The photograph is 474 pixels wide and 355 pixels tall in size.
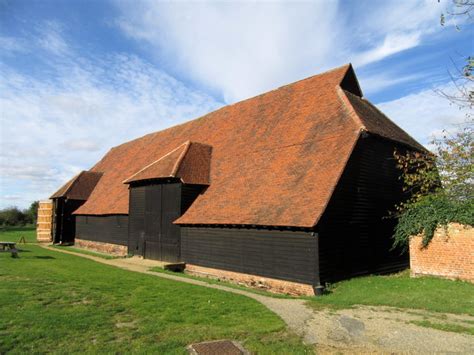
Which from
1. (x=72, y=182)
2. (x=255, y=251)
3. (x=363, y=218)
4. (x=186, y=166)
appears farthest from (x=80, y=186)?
(x=363, y=218)

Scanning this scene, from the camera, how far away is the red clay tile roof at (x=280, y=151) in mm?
14508

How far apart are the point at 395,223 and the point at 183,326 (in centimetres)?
1222

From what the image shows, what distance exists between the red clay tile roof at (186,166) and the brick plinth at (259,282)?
4.83 metres

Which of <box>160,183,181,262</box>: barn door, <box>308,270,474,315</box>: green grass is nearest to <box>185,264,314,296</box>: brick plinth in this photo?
<box>308,270,474,315</box>: green grass

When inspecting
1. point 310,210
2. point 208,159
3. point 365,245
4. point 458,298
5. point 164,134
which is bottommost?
point 458,298

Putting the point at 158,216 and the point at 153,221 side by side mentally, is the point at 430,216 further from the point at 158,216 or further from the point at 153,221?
the point at 153,221

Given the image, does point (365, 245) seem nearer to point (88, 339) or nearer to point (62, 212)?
point (88, 339)

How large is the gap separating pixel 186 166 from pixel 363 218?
9.92 metres

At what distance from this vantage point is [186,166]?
20641 mm

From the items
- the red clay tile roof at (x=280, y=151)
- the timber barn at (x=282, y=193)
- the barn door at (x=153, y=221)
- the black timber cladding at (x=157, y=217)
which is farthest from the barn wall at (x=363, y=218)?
the barn door at (x=153, y=221)

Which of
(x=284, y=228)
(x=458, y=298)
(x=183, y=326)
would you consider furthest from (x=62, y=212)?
(x=458, y=298)

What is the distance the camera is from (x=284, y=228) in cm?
1399

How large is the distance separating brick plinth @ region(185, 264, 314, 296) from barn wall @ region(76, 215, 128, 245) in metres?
9.37

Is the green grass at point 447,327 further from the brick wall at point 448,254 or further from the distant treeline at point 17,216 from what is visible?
the distant treeline at point 17,216
